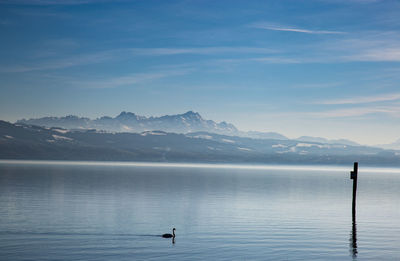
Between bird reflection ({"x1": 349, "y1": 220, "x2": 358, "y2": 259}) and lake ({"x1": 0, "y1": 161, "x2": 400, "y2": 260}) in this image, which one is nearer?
lake ({"x1": 0, "y1": 161, "x2": 400, "y2": 260})

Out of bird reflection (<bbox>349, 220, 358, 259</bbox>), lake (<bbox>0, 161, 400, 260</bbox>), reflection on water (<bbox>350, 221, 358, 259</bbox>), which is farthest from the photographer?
bird reflection (<bbox>349, 220, 358, 259</bbox>)

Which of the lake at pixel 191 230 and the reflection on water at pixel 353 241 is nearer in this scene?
the lake at pixel 191 230

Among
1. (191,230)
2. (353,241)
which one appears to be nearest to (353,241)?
(353,241)

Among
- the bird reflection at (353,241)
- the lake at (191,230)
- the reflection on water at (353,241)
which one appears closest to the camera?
the lake at (191,230)

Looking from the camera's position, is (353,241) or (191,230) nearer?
(353,241)

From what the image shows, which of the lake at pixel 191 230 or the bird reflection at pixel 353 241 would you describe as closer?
the lake at pixel 191 230

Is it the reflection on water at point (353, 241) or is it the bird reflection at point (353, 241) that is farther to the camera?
the bird reflection at point (353, 241)

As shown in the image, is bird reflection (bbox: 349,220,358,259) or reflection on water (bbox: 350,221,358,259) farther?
bird reflection (bbox: 349,220,358,259)

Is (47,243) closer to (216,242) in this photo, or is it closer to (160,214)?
(216,242)

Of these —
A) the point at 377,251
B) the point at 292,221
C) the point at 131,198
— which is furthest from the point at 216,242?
the point at 131,198

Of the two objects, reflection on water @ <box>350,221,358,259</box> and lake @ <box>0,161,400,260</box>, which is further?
reflection on water @ <box>350,221,358,259</box>

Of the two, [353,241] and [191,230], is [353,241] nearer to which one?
[353,241]

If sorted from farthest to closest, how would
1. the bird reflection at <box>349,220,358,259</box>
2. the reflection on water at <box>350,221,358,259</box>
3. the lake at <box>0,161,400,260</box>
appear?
the bird reflection at <box>349,220,358,259</box>, the reflection on water at <box>350,221,358,259</box>, the lake at <box>0,161,400,260</box>

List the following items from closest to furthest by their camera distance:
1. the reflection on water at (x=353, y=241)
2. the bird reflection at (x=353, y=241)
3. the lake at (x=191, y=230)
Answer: the lake at (x=191, y=230)
the reflection on water at (x=353, y=241)
the bird reflection at (x=353, y=241)
